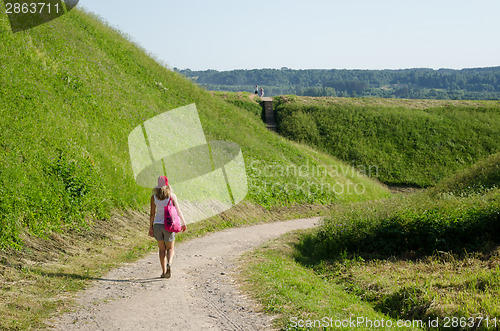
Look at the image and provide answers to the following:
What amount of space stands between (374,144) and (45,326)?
135 ft

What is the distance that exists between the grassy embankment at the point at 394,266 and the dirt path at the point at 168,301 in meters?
0.51

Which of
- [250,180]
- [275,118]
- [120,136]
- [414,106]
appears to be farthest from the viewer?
[414,106]

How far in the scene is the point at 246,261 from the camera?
472 inches

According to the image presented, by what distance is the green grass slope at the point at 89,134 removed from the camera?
40.9ft

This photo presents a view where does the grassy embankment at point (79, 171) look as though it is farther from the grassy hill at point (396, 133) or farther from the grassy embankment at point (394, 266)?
the grassy hill at point (396, 133)

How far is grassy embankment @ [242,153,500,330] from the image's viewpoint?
773cm

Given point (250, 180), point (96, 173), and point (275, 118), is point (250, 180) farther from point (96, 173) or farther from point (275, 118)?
point (275, 118)

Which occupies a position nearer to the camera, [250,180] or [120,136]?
[120,136]

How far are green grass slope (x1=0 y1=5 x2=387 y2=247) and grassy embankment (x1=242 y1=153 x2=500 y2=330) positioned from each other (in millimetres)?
5520

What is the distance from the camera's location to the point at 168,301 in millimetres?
8039

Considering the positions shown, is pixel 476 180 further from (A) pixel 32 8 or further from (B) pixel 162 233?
(A) pixel 32 8

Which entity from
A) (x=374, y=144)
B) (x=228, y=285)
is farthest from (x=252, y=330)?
(x=374, y=144)

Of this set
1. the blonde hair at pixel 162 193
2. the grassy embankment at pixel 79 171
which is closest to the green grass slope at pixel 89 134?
the grassy embankment at pixel 79 171

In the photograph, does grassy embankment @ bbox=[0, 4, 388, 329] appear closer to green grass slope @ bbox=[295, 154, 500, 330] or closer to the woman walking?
the woman walking
